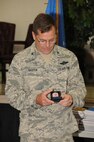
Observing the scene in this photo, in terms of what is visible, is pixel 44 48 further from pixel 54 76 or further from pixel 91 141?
pixel 91 141

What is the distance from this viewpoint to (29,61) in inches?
73.6

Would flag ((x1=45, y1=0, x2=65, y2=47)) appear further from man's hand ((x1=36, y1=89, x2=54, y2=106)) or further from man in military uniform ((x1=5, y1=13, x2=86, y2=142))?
man's hand ((x1=36, y1=89, x2=54, y2=106))

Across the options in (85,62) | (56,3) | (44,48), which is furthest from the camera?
(85,62)

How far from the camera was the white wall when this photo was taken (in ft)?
18.8

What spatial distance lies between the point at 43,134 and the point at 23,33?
4.10 meters

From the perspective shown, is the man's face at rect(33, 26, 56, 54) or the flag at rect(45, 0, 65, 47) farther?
the flag at rect(45, 0, 65, 47)

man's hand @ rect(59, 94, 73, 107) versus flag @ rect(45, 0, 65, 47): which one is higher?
flag @ rect(45, 0, 65, 47)

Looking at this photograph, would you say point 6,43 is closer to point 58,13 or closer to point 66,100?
point 58,13

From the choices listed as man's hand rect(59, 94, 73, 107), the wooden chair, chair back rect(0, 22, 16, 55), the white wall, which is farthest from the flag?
the white wall

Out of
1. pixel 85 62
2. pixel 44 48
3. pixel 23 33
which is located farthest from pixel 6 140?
pixel 23 33

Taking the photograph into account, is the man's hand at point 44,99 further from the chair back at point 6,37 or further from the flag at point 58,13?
the chair back at point 6,37

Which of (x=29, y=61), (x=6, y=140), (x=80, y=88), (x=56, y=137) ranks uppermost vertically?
(x=29, y=61)

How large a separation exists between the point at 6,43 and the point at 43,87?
3.54 meters

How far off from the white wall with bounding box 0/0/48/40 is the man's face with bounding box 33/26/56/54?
158 inches
